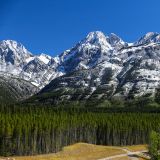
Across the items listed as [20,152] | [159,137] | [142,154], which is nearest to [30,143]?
[20,152]

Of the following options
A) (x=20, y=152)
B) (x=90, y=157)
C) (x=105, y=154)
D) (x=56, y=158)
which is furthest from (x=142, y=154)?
(x=20, y=152)

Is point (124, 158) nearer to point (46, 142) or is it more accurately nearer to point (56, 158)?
point (56, 158)

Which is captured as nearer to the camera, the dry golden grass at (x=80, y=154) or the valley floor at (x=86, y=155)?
the dry golden grass at (x=80, y=154)

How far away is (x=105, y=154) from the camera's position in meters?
141

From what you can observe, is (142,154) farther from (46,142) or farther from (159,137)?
(46,142)

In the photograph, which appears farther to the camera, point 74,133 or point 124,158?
point 74,133

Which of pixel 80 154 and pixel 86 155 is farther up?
pixel 80 154

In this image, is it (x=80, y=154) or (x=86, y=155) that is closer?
(x=86, y=155)

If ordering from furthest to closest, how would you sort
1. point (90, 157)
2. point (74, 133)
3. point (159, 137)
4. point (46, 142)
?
point (74, 133) < point (46, 142) < point (90, 157) < point (159, 137)

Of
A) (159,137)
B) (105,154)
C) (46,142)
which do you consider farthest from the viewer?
(46,142)

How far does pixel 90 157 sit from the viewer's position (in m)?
132

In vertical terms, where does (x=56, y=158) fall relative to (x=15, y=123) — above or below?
below

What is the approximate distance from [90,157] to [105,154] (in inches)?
407

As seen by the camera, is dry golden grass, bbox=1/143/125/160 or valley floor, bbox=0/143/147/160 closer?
dry golden grass, bbox=1/143/125/160
